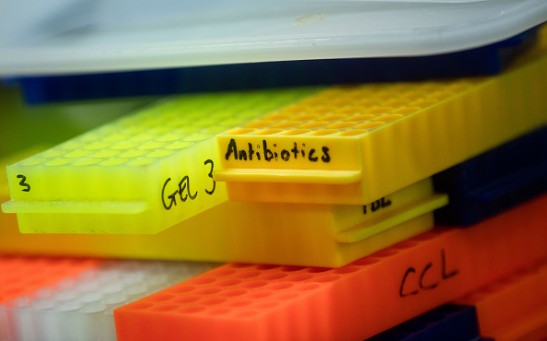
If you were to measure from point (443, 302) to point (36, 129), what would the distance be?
0.60 m

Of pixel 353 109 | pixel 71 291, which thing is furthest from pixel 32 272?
pixel 353 109

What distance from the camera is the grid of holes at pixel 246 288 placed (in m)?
0.62

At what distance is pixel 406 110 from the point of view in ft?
2.30

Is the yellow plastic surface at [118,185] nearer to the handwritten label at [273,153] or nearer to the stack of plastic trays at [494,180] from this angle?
the handwritten label at [273,153]

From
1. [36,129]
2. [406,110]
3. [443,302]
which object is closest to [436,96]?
[406,110]

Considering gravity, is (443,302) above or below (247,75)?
below

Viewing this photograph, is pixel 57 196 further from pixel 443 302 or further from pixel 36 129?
pixel 36 129

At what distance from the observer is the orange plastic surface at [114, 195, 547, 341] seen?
61 cm

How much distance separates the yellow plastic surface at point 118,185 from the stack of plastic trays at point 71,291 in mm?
64

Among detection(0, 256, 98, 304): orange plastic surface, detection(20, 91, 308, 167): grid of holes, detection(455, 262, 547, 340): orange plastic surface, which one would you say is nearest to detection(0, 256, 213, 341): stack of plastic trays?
detection(0, 256, 98, 304): orange plastic surface

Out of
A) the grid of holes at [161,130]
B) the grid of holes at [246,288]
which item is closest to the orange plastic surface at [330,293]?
the grid of holes at [246,288]

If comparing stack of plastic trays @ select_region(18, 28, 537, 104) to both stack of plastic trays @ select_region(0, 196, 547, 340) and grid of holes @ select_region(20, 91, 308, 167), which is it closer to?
grid of holes @ select_region(20, 91, 308, 167)

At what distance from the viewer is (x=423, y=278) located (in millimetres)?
710

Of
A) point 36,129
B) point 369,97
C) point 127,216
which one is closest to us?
point 127,216
